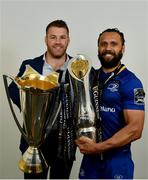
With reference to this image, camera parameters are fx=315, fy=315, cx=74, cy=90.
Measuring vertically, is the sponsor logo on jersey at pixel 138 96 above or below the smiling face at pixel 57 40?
below

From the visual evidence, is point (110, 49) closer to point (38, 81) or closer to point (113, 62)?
point (113, 62)

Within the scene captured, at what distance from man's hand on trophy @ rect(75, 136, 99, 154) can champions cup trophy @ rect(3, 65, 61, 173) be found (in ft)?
0.47

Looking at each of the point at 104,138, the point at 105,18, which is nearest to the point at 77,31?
the point at 105,18

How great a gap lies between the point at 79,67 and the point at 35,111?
300 millimetres

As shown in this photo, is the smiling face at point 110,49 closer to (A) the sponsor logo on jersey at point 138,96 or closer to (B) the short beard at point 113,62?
(B) the short beard at point 113,62

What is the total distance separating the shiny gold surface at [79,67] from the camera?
4.71ft

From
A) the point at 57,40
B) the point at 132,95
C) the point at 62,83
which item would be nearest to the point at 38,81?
the point at 62,83

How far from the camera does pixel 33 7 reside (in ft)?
6.88

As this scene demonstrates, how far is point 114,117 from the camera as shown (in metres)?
1.44

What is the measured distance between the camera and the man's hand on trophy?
4.44ft

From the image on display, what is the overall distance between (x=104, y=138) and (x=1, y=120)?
0.97 meters

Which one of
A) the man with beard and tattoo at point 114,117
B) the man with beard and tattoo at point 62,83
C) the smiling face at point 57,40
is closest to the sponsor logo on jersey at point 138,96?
the man with beard and tattoo at point 114,117

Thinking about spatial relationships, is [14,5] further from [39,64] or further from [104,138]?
[104,138]

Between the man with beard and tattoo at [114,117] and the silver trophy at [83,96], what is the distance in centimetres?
4
